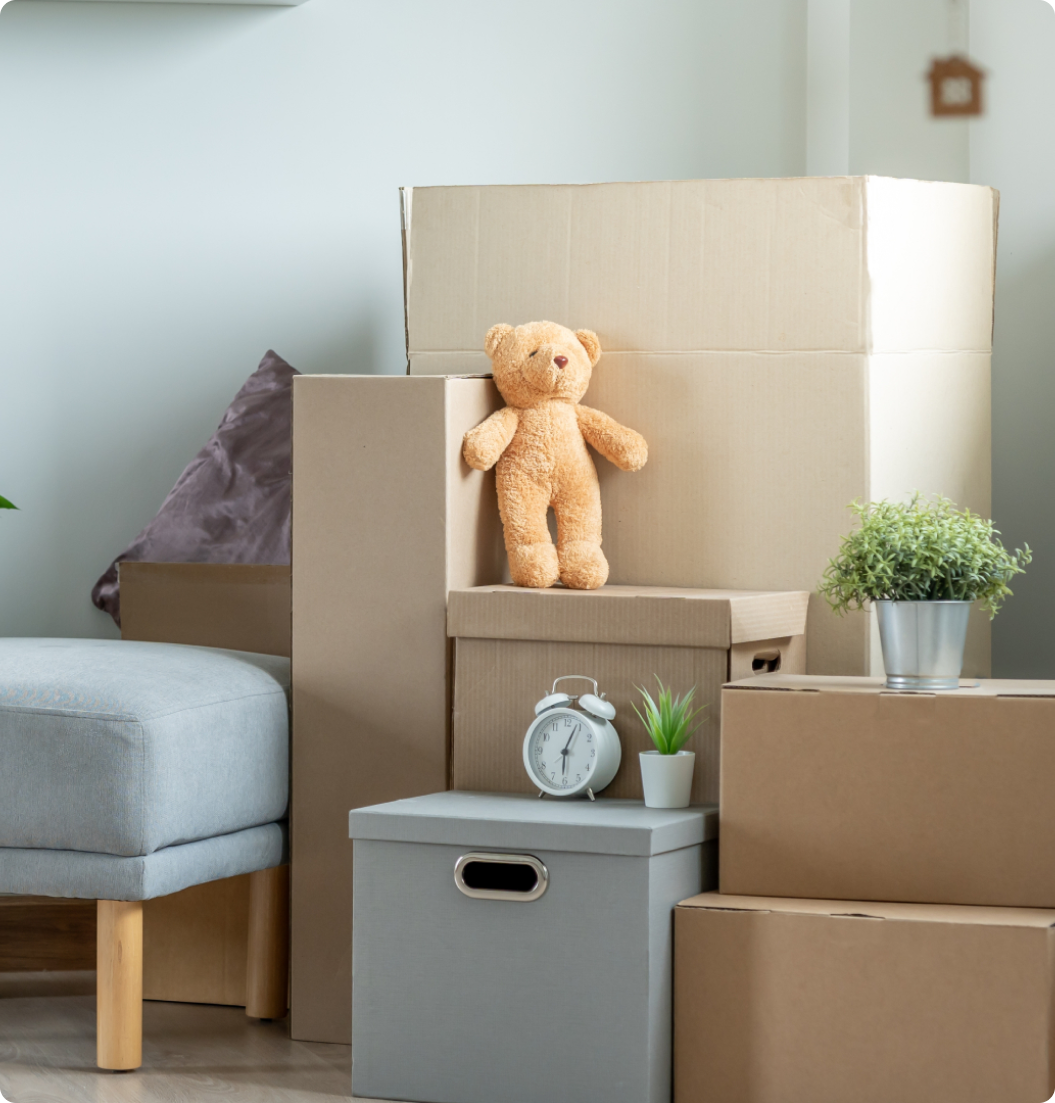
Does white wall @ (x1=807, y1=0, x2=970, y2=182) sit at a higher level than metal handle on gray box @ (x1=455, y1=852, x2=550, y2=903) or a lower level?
higher

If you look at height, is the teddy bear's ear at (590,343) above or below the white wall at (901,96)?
below

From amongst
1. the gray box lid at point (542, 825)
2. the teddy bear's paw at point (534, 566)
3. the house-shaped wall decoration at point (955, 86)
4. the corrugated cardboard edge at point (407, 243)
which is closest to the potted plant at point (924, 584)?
the gray box lid at point (542, 825)

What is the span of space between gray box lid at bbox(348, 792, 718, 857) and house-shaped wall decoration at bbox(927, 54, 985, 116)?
100 centimetres

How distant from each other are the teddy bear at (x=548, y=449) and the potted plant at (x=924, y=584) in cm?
34

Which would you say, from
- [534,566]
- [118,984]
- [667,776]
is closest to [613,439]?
[534,566]

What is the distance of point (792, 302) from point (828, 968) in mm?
705

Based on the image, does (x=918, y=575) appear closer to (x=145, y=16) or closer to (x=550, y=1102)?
(x=550, y=1102)

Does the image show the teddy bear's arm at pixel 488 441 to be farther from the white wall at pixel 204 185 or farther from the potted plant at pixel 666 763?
the white wall at pixel 204 185

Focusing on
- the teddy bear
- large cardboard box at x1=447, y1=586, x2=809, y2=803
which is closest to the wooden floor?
large cardboard box at x1=447, y1=586, x2=809, y2=803

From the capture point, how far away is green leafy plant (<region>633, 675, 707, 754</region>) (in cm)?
145

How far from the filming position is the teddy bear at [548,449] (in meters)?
1.62

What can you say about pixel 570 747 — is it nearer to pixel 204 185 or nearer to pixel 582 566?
pixel 582 566

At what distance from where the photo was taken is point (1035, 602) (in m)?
1.89

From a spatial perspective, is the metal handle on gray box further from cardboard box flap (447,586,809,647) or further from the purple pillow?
the purple pillow
